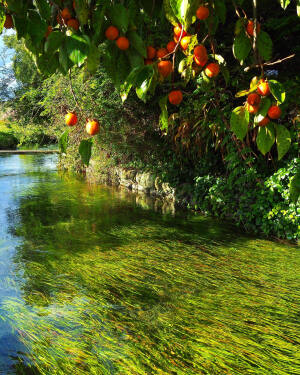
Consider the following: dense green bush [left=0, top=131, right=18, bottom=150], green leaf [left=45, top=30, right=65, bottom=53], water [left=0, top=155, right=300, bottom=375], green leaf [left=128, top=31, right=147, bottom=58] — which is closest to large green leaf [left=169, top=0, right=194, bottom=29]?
green leaf [left=128, top=31, right=147, bottom=58]

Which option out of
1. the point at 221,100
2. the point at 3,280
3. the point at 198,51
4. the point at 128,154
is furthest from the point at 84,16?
the point at 128,154

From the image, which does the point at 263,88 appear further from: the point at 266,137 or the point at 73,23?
the point at 73,23

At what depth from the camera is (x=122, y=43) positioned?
669mm

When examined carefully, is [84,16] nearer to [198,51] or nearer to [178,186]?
[198,51]

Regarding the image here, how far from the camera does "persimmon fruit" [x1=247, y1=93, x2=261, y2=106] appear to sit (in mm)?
574

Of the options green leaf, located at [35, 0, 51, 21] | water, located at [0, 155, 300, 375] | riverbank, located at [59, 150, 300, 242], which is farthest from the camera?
riverbank, located at [59, 150, 300, 242]

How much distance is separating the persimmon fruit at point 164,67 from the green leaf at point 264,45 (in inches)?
7.1

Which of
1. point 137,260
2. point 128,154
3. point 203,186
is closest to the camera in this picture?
point 137,260

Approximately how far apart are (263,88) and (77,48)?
0.32m

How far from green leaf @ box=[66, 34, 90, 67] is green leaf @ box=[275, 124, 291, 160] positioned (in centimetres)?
34

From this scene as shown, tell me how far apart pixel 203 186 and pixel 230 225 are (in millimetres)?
759

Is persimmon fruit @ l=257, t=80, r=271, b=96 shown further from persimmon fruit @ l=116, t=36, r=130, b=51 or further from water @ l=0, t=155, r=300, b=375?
water @ l=0, t=155, r=300, b=375

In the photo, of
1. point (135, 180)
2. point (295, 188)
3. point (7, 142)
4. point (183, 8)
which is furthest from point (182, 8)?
point (7, 142)

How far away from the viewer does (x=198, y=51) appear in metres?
0.74
